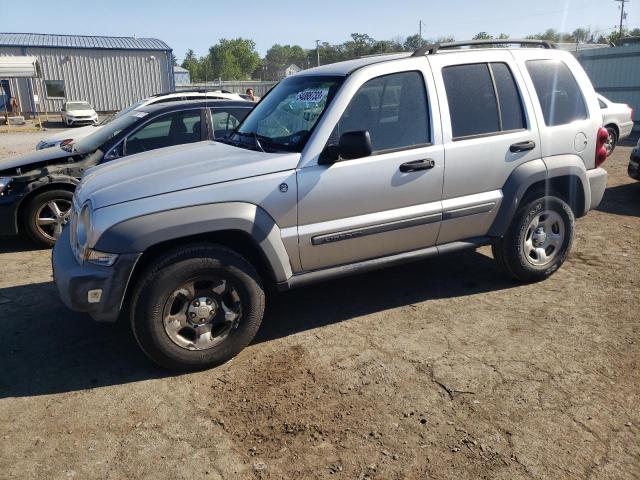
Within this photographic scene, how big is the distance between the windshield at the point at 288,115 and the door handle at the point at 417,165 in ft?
2.37

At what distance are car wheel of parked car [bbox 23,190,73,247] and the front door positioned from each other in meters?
3.73

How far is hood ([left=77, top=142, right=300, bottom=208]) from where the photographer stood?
11.4ft

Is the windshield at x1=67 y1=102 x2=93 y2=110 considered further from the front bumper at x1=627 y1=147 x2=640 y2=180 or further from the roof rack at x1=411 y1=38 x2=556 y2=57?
the roof rack at x1=411 y1=38 x2=556 y2=57

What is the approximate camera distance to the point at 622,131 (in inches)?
465

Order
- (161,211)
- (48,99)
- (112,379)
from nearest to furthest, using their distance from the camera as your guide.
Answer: (161,211)
(112,379)
(48,99)

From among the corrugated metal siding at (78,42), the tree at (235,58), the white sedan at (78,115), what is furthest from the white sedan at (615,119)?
the tree at (235,58)

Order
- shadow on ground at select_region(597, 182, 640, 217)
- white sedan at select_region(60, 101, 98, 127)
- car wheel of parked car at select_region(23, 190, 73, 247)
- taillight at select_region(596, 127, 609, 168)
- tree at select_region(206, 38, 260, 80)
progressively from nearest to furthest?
taillight at select_region(596, 127, 609, 168) < car wheel of parked car at select_region(23, 190, 73, 247) < shadow on ground at select_region(597, 182, 640, 217) < white sedan at select_region(60, 101, 98, 127) < tree at select_region(206, 38, 260, 80)

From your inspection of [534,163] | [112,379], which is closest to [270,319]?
[112,379]

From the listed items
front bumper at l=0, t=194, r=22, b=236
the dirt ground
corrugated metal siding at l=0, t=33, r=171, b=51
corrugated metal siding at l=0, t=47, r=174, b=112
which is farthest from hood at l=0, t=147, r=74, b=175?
corrugated metal siding at l=0, t=33, r=171, b=51

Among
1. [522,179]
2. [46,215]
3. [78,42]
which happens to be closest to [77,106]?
[78,42]

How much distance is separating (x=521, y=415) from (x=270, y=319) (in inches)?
82.1

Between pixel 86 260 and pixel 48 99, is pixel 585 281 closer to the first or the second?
pixel 86 260

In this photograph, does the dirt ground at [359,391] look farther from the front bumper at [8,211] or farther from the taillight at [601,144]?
the front bumper at [8,211]

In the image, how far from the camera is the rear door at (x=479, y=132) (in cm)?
423
